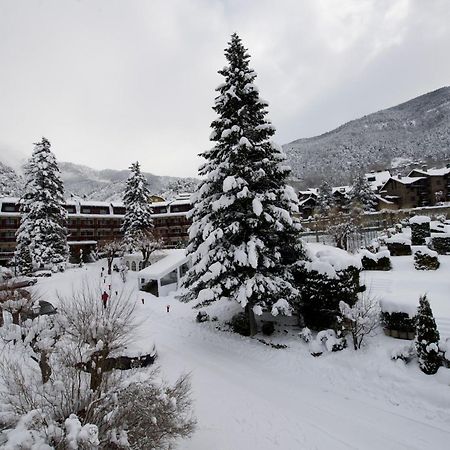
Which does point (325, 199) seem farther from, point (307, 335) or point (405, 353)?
point (405, 353)

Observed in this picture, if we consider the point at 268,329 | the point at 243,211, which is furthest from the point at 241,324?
the point at 243,211

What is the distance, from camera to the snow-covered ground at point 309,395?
9000 mm

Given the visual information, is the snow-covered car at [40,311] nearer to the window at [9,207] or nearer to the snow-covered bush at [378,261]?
the snow-covered bush at [378,261]

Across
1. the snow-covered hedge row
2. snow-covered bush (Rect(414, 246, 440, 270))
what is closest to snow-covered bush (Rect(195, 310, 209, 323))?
the snow-covered hedge row

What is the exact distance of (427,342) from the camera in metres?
11.1

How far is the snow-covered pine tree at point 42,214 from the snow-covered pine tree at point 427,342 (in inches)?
1488

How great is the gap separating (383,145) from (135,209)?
162616 millimetres

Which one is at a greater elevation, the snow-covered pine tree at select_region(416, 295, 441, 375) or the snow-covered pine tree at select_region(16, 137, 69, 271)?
the snow-covered pine tree at select_region(16, 137, 69, 271)

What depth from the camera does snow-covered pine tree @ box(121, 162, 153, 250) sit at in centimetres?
4359

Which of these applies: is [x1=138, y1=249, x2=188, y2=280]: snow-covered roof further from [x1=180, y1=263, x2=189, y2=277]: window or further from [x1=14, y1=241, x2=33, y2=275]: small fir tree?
[x1=14, y1=241, x2=33, y2=275]: small fir tree

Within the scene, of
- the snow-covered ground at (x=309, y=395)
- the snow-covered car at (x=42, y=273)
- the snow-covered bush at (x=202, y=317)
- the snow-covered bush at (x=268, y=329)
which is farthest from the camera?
the snow-covered car at (x=42, y=273)

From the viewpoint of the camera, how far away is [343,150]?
177 meters

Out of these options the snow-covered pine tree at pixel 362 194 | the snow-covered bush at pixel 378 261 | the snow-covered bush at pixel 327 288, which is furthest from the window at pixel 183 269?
Result: the snow-covered pine tree at pixel 362 194

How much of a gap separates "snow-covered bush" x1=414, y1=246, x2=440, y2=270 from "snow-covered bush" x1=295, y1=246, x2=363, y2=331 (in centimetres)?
849
